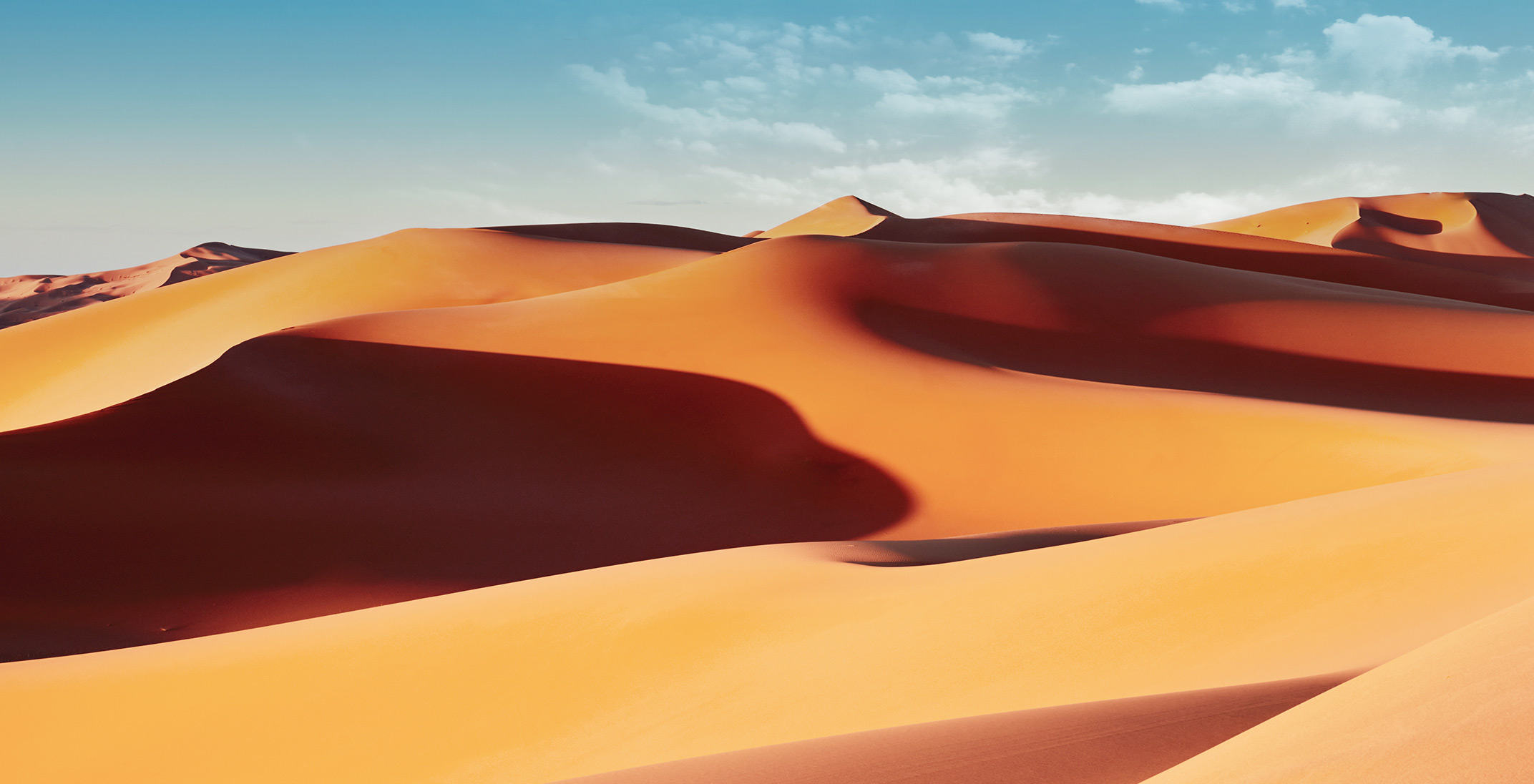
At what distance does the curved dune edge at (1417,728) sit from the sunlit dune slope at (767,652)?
49.7 inches

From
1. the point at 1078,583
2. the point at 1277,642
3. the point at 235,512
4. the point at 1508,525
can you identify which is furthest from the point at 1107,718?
the point at 235,512

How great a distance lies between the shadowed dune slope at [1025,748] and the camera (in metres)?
2.48

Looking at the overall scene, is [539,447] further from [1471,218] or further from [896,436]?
[1471,218]

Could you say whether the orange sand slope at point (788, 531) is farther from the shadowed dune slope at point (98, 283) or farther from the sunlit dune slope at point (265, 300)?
the shadowed dune slope at point (98, 283)

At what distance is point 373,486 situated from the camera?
1146 centimetres

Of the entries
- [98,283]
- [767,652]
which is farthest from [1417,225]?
[98,283]

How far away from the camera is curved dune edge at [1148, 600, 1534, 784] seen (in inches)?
59.3

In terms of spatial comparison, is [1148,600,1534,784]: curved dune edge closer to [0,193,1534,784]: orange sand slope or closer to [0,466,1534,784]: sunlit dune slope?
[0,193,1534,784]: orange sand slope

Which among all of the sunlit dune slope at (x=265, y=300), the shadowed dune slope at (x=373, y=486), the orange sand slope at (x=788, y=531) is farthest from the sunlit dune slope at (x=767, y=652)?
the sunlit dune slope at (x=265, y=300)

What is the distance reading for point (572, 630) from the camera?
5273 millimetres

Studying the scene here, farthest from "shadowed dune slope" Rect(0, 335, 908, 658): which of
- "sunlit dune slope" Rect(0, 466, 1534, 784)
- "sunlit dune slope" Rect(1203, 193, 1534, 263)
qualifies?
"sunlit dune slope" Rect(1203, 193, 1534, 263)

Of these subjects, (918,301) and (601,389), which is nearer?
(601,389)

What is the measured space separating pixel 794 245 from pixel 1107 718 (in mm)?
18411

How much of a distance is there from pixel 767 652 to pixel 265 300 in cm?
2750
